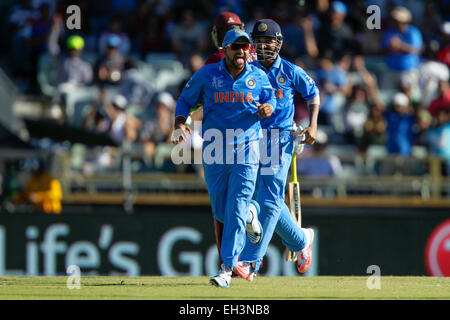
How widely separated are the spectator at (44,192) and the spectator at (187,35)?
13.8 ft

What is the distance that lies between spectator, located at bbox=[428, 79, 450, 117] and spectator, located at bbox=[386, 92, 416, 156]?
42 cm

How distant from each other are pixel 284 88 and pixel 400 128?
19.9 feet

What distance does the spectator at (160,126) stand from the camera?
50.3 ft

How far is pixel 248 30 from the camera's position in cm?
1700

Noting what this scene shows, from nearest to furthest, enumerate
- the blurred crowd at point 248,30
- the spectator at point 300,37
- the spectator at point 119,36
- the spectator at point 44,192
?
the spectator at point 44,192 → the blurred crowd at point 248,30 → the spectator at point 300,37 → the spectator at point 119,36

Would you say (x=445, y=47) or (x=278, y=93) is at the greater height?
(x=445, y=47)

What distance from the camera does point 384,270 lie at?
1384cm

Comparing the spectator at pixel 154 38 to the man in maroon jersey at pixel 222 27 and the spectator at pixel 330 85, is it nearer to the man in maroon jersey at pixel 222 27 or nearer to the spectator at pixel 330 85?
the spectator at pixel 330 85

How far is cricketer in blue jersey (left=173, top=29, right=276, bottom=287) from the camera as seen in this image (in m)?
8.94

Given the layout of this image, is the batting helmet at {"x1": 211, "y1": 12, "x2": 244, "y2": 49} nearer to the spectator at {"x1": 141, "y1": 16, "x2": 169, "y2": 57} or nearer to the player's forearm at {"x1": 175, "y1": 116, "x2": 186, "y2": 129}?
the player's forearm at {"x1": 175, "y1": 116, "x2": 186, "y2": 129}

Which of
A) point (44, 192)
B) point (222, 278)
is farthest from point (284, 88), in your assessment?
point (44, 192)

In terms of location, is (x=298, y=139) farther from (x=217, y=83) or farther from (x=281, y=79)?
(x=217, y=83)

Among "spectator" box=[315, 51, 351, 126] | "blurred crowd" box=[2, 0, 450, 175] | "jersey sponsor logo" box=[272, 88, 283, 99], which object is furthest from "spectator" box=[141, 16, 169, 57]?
"jersey sponsor logo" box=[272, 88, 283, 99]

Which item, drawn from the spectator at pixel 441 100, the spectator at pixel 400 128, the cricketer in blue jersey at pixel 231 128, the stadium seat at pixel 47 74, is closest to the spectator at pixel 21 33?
the stadium seat at pixel 47 74
